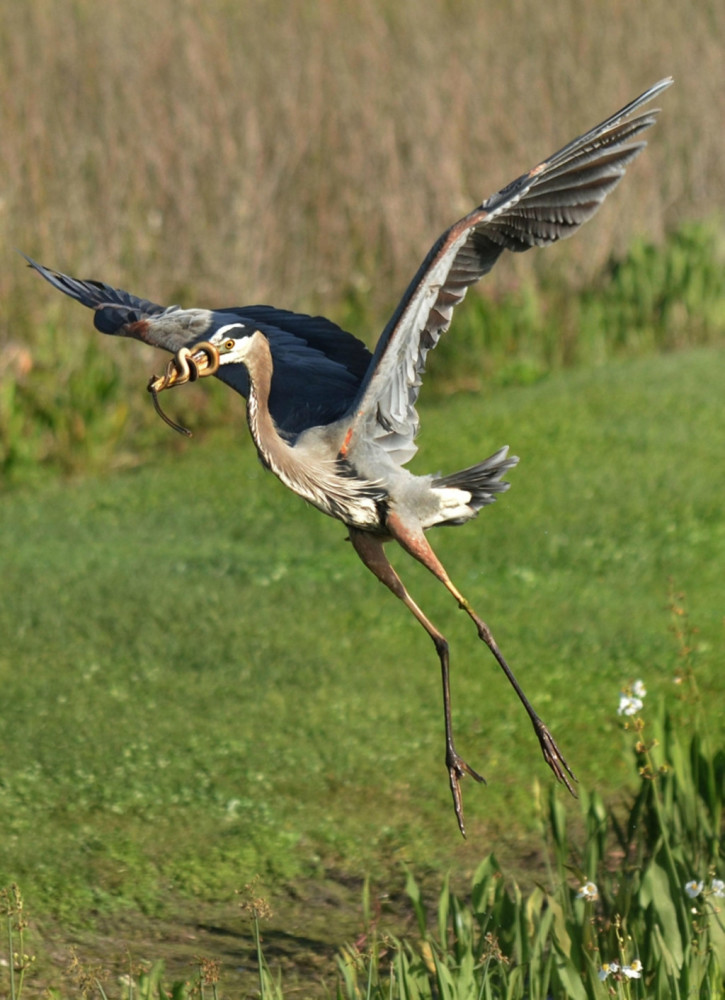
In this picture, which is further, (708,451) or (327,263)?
(327,263)

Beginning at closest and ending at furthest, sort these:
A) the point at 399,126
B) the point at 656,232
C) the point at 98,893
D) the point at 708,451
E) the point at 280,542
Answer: the point at 98,893 < the point at 280,542 < the point at 708,451 < the point at 399,126 < the point at 656,232

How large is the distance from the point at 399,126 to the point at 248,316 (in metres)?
7.84

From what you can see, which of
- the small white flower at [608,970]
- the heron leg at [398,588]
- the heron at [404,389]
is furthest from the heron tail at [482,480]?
the small white flower at [608,970]

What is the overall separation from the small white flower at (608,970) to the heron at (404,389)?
0.40 metres

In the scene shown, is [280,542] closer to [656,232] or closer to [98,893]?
[98,893]

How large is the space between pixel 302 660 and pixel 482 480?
312 centimetres

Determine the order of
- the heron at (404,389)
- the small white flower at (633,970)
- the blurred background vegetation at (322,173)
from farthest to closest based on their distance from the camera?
the blurred background vegetation at (322,173)
the small white flower at (633,970)
the heron at (404,389)

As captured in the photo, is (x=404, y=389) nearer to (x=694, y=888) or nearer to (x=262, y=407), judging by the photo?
(x=262, y=407)

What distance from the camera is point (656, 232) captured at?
1269cm

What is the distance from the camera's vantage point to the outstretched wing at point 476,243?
319 centimetres

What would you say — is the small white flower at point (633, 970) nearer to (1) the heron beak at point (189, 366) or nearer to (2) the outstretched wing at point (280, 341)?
(2) the outstretched wing at point (280, 341)

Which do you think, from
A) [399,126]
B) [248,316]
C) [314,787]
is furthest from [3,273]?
[248,316]

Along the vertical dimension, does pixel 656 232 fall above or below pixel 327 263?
above

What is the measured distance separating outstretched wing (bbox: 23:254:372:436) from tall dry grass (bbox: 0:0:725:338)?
6057 millimetres
